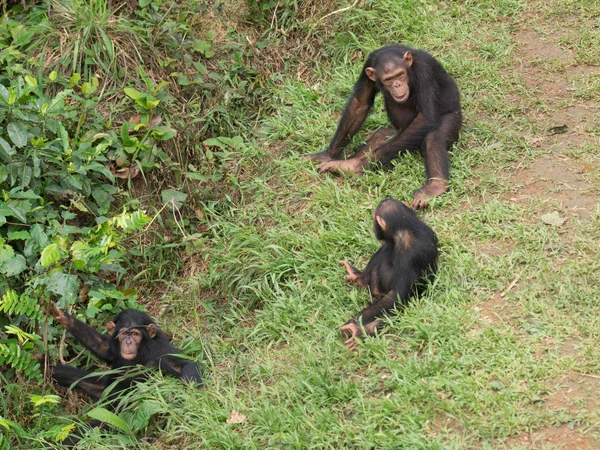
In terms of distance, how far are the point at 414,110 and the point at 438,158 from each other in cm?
54

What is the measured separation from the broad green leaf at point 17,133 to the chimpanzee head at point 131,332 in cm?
156

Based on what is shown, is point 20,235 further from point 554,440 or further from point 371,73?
point 554,440

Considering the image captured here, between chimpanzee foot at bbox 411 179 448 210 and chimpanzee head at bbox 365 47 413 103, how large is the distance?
0.76 metres

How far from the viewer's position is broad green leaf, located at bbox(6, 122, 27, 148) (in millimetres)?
6316

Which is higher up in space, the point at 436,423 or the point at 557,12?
the point at 557,12

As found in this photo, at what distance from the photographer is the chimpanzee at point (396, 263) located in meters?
5.29

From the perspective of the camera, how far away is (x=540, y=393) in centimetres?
447

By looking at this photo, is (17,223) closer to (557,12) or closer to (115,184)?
(115,184)

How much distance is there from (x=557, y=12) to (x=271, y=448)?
545 centimetres

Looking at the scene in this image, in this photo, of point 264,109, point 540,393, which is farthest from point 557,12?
point 540,393

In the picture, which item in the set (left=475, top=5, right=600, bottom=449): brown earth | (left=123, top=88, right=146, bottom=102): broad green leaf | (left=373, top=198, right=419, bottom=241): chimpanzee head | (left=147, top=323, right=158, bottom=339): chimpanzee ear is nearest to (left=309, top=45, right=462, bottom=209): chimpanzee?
(left=475, top=5, right=600, bottom=449): brown earth

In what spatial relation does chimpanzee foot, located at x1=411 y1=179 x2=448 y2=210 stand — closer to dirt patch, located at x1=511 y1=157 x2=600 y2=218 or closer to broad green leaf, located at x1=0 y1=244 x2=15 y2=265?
dirt patch, located at x1=511 y1=157 x2=600 y2=218

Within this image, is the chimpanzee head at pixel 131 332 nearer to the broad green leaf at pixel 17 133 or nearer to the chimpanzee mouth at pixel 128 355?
the chimpanzee mouth at pixel 128 355

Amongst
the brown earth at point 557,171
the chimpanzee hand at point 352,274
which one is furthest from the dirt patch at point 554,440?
the chimpanzee hand at point 352,274
